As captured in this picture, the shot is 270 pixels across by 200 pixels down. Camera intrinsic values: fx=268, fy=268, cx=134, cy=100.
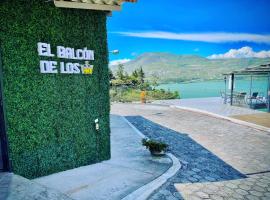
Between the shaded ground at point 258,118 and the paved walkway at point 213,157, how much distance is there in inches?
47.0

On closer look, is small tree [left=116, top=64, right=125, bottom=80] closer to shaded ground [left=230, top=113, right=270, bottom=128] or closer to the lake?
the lake

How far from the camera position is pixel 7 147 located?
6.67 metres

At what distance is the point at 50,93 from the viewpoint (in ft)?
24.8

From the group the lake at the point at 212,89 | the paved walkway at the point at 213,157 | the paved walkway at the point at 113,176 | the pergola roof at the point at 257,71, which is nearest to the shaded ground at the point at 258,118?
the paved walkway at the point at 213,157

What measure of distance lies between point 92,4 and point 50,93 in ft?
9.50

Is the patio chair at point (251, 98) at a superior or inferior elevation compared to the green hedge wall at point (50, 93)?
inferior

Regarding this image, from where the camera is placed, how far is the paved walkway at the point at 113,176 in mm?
6762

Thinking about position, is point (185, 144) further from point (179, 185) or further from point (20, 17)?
point (20, 17)

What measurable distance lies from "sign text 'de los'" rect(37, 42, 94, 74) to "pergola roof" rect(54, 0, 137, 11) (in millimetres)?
1188

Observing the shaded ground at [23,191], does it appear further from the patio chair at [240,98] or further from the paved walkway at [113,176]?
the patio chair at [240,98]

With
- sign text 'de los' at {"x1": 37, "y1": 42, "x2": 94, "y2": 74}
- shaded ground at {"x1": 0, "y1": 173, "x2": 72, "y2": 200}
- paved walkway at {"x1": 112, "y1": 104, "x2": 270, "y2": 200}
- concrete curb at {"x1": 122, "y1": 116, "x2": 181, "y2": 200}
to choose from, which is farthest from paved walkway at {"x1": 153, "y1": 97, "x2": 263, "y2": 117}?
shaded ground at {"x1": 0, "y1": 173, "x2": 72, "y2": 200}

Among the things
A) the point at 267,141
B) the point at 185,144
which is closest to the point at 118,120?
the point at 185,144

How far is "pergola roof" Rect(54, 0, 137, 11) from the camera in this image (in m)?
7.40

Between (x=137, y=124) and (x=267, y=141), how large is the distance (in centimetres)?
743
